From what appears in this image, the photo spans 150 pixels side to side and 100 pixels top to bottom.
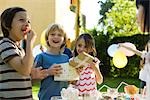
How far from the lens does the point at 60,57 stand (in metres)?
2.97

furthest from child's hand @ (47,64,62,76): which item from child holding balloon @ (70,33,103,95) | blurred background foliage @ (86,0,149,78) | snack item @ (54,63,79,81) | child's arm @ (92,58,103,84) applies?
blurred background foliage @ (86,0,149,78)

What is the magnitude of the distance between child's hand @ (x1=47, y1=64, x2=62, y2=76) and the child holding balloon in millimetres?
310

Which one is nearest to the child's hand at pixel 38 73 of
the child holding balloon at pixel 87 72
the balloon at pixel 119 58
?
the child holding balloon at pixel 87 72

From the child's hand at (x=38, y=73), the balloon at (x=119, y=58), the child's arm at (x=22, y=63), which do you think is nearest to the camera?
the child's arm at (x=22, y=63)

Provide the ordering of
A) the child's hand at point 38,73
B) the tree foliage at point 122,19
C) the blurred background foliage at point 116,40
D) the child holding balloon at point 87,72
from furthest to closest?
the tree foliage at point 122,19 → the blurred background foliage at point 116,40 → the child holding balloon at point 87,72 → the child's hand at point 38,73

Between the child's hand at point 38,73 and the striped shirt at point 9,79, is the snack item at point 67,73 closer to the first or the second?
the child's hand at point 38,73

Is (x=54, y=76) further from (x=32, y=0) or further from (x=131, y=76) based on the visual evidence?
(x=32, y=0)

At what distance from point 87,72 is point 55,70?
0.56 metres

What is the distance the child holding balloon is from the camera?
10.1ft

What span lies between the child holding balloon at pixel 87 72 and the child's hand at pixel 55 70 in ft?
1.02

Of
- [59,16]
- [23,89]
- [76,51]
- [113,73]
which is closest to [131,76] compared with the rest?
[113,73]

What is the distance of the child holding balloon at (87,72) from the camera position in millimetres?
3086

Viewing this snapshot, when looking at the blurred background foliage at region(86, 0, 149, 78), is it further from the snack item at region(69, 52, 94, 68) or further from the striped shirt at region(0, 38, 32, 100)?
the striped shirt at region(0, 38, 32, 100)

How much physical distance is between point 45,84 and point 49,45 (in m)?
0.31
